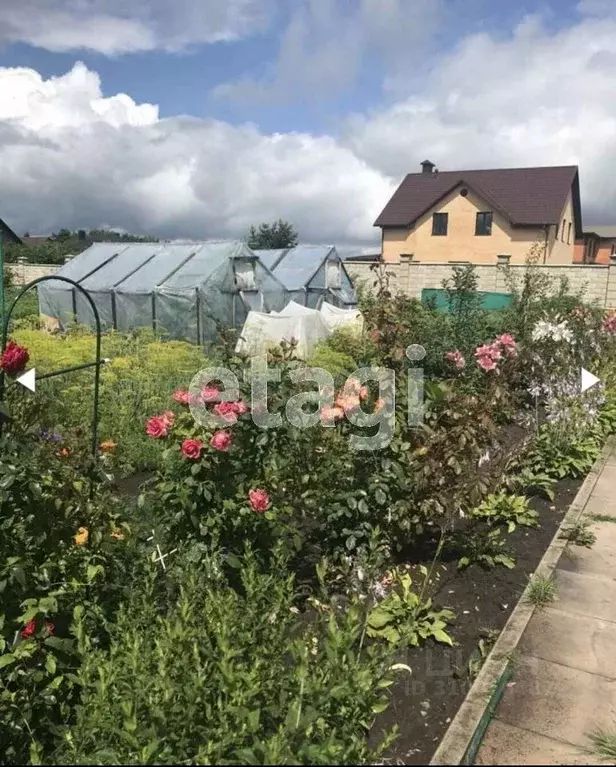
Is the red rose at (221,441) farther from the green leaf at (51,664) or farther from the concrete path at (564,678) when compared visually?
the concrete path at (564,678)

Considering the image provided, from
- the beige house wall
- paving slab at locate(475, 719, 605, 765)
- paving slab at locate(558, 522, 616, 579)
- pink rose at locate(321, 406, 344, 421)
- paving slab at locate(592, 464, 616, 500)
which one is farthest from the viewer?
the beige house wall

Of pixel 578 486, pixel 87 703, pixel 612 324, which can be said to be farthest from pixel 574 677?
pixel 612 324

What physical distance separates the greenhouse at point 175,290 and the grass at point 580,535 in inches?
322

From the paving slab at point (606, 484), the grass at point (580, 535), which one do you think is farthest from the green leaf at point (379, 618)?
the paving slab at point (606, 484)

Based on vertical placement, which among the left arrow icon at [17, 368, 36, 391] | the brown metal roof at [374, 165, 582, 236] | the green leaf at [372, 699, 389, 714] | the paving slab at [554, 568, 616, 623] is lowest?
the paving slab at [554, 568, 616, 623]

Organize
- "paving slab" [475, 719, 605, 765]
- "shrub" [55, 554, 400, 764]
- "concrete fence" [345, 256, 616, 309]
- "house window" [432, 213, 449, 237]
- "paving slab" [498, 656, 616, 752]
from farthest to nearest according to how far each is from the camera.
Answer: "house window" [432, 213, 449, 237] < "concrete fence" [345, 256, 616, 309] < "paving slab" [498, 656, 616, 752] < "paving slab" [475, 719, 605, 765] < "shrub" [55, 554, 400, 764]

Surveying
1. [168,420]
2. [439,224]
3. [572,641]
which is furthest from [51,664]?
[439,224]

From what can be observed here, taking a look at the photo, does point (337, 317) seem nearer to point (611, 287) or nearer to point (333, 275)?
point (333, 275)

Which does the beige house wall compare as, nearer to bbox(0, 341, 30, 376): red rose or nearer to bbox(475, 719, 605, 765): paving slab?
bbox(0, 341, 30, 376): red rose

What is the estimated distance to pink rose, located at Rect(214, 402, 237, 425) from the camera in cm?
311

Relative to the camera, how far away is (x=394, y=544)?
12.9 feet

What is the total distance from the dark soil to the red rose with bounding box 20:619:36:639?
4.61 ft

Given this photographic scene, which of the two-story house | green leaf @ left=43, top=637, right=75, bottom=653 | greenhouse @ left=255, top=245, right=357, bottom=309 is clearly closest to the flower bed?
green leaf @ left=43, top=637, right=75, bottom=653

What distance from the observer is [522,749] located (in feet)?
7.63
